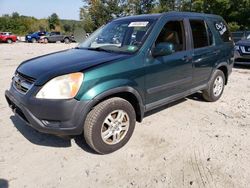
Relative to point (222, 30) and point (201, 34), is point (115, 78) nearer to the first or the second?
point (201, 34)

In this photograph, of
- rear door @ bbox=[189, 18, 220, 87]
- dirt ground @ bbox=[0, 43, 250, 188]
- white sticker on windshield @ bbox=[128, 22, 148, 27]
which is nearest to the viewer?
dirt ground @ bbox=[0, 43, 250, 188]

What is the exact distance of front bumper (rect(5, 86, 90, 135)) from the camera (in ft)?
9.48

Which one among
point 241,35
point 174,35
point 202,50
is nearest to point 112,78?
point 174,35

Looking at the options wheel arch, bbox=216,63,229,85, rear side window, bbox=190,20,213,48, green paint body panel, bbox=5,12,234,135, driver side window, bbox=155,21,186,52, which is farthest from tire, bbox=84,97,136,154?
wheel arch, bbox=216,63,229,85

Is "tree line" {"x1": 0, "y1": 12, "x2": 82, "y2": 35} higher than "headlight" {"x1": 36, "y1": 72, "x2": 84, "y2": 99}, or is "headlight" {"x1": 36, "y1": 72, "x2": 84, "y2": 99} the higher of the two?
"tree line" {"x1": 0, "y1": 12, "x2": 82, "y2": 35}

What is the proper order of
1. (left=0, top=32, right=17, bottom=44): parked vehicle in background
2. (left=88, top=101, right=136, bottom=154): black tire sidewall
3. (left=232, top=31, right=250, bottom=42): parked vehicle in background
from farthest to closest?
(left=0, top=32, right=17, bottom=44): parked vehicle in background
(left=232, top=31, right=250, bottom=42): parked vehicle in background
(left=88, top=101, right=136, bottom=154): black tire sidewall

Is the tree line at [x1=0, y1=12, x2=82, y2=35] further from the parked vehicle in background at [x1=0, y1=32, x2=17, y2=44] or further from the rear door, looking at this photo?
the rear door

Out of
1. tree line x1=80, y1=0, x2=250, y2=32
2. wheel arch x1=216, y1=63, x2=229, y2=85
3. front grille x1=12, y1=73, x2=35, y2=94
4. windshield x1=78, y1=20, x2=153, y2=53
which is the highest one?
tree line x1=80, y1=0, x2=250, y2=32

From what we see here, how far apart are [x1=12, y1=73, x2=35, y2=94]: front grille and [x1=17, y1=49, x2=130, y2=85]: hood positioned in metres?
0.05

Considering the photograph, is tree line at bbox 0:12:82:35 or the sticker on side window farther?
tree line at bbox 0:12:82:35

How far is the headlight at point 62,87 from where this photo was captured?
Result: 2.90 meters

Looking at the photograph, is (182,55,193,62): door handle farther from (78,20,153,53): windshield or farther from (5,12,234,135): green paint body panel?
(78,20,153,53): windshield

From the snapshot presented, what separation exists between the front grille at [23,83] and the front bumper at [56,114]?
0.14m

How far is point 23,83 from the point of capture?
3.28m
